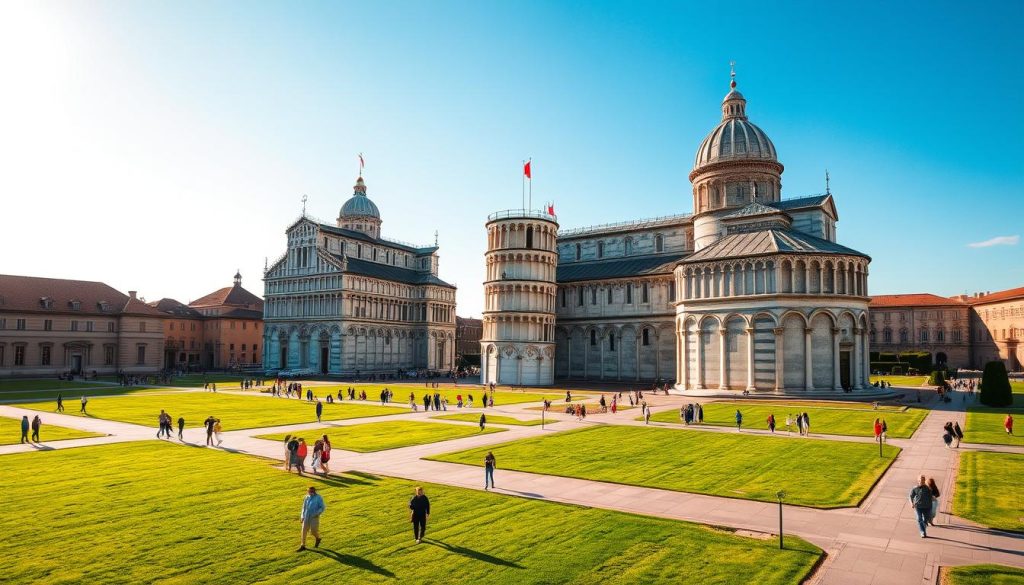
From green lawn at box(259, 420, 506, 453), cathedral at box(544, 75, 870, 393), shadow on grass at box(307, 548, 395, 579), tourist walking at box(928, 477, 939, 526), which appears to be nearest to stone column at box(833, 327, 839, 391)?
cathedral at box(544, 75, 870, 393)

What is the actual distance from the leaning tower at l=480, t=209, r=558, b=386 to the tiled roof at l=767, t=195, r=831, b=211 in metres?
27.4

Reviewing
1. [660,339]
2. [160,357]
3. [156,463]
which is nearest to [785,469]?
[156,463]

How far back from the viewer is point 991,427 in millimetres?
37062

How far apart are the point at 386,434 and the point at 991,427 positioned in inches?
1401

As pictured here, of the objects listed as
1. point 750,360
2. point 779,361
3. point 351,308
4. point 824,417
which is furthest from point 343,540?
point 351,308

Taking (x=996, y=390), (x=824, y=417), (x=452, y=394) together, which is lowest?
→ (x=452, y=394)

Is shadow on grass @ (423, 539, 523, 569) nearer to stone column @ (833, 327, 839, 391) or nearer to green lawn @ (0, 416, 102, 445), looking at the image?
green lawn @ (0, 416, 102, 445)

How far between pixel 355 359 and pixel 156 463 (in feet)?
232

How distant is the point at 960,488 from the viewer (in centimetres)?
2162

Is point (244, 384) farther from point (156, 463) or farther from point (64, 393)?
point (156, 463)

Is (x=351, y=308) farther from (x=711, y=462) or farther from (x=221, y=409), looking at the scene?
(x=711, y=462)

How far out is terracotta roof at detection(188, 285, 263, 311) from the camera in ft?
380

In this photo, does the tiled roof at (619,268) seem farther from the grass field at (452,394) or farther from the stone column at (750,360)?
the grass field at (452,394)

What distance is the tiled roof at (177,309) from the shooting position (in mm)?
109688
